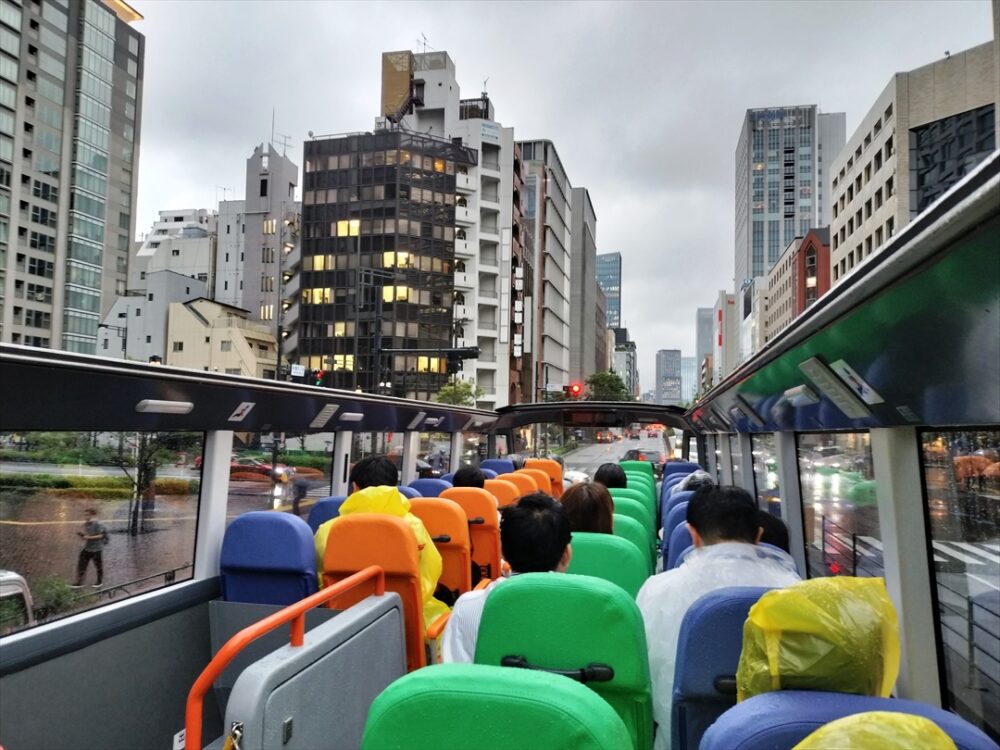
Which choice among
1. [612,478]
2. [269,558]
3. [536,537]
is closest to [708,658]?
[536,537]

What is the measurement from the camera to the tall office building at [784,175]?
161 m

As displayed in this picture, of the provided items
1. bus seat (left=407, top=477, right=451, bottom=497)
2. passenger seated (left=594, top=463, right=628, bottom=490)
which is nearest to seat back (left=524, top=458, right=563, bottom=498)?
passenger seated (left=594, top=463, right=628, bottom=490)

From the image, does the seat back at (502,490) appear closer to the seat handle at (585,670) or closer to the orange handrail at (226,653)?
the orange handrail at (226,653)

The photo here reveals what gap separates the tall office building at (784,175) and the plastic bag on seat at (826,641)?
166668mm

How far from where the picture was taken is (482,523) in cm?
703

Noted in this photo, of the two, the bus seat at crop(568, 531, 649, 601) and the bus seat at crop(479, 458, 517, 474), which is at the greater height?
the bus seat at crop(479, 458, 517, 474)

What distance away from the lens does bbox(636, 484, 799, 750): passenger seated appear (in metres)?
3.06

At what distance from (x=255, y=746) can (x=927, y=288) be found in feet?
8.16

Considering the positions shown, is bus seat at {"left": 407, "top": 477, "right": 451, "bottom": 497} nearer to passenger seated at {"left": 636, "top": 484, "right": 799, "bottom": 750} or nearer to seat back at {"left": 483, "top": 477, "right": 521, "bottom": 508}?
seat back at {"left": 483, "top": 477, "right": 521, "bottom": 508}

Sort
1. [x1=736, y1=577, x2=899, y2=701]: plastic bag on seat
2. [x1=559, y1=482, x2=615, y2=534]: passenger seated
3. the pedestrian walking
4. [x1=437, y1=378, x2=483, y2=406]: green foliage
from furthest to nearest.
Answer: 1. [x1=437, y1=378, x2=483, y2=406]: green foliage
2. [x1=559, y1=482, x2=615, y2=534]: passenger seated
3. the pedestrian walking
4. [x1=736, y1=577, x2=899, y2=701]: plastic bag on seat

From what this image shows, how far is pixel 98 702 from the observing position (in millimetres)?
4113

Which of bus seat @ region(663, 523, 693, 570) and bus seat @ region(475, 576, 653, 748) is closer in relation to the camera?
bus seat @ region(475, 576, 653, 748)

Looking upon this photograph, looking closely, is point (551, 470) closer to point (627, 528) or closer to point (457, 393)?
point (627, 528)

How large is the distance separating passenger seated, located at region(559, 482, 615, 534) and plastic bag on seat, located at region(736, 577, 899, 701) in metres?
3.37
